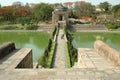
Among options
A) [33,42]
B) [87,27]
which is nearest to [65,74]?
[33,42]

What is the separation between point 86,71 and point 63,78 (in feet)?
2.13

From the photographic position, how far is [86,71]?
14.9 feet

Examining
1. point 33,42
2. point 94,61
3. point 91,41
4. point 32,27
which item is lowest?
point 91,41

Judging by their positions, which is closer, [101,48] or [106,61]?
[106,61]

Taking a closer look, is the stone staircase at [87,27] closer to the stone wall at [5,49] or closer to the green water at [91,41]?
the green water at [91,41]

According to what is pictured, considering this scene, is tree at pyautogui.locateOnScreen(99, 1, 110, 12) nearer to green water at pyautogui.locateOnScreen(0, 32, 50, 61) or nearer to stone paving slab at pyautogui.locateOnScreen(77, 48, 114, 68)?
green water at pyautogui.locateOnScreen(0, 32, 50, 61)

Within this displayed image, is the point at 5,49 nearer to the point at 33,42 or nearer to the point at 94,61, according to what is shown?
the point at 94,61

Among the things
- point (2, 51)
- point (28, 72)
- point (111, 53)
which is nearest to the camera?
point (28, 72)

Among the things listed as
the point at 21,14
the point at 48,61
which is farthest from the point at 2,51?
the point at 21,14

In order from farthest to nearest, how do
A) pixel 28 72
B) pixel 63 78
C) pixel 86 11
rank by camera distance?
pixel 86 11
pixel 28 72
pixel 63 78

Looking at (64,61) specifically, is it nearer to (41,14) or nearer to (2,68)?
(2,68)

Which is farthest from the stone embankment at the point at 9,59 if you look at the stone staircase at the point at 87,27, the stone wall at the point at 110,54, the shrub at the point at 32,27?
the stone staircase at the point at 87,27

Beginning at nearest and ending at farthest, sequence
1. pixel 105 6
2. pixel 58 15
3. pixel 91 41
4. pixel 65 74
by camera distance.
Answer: pixel 65 74 < pixel 91 41 < pixel 58 15 < pixel 105 6

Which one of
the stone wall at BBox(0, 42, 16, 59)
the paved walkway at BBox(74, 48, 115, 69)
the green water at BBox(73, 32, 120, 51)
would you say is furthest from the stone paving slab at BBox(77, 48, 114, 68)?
the green water at BBox(73, 32, 120, 51)
